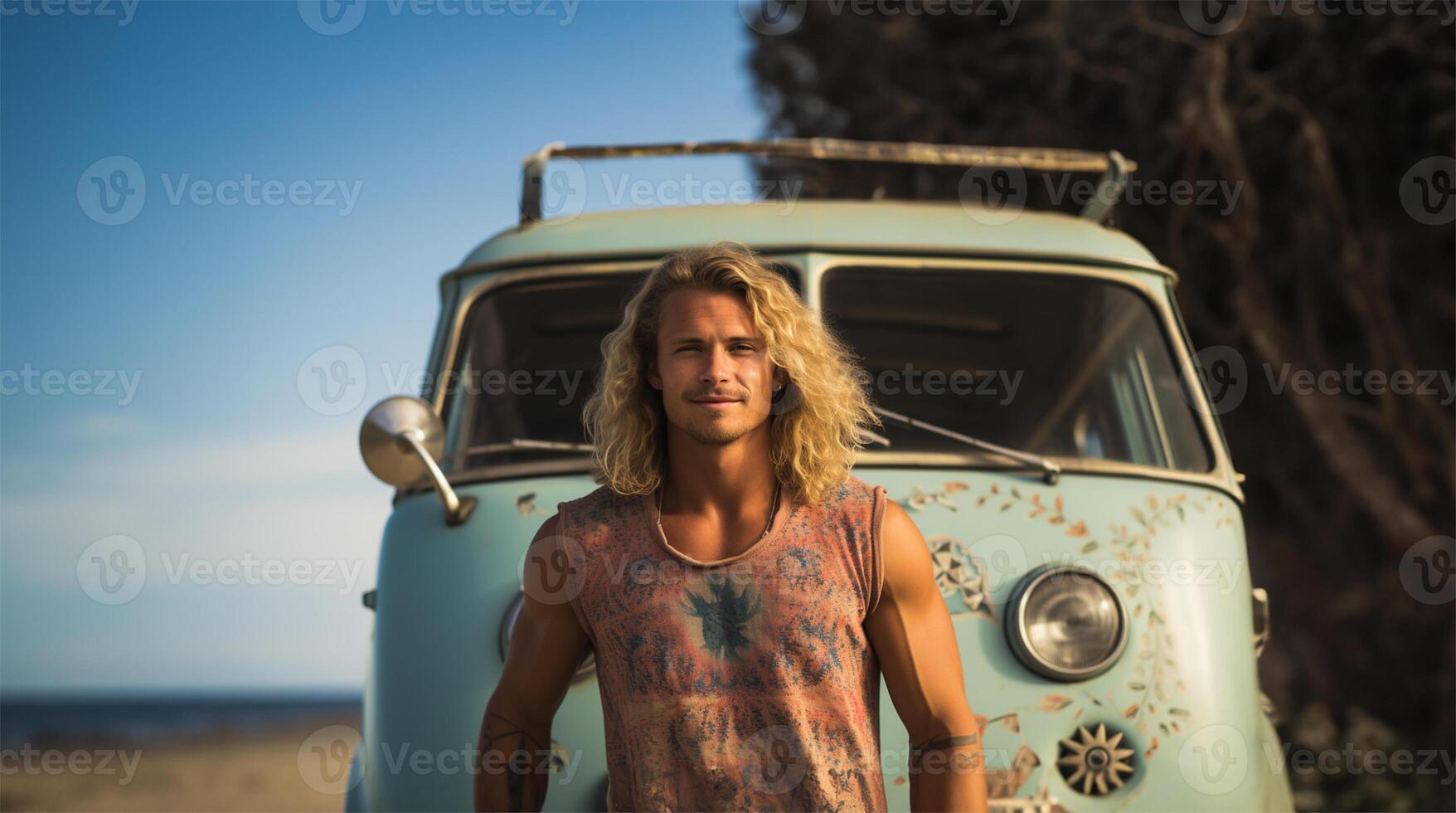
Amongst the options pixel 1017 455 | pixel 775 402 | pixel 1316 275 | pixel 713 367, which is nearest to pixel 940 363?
pixel 1017 455

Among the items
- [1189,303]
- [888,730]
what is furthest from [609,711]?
[1189,303]

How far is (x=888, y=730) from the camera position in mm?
2592

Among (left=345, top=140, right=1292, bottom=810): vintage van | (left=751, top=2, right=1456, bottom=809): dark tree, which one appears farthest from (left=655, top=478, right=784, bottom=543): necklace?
(left=751, top=2, right=1456, bottom=809): dark tree

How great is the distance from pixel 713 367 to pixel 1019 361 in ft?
7.60

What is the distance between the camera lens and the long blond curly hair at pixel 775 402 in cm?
185

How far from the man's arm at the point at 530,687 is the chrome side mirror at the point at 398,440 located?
817mm

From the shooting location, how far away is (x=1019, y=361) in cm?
392

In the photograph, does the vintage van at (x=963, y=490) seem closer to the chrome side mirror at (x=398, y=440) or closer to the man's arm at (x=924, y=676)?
the chrome side mirror at (x=398, y=440)

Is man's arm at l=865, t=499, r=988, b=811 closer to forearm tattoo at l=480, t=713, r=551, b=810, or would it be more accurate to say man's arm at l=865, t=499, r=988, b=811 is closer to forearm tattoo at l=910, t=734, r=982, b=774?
forearm tattoo at l=910, t=734, r=982, b=774

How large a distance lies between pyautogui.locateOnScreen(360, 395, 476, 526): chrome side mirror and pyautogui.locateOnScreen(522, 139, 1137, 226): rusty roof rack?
3.66 feet

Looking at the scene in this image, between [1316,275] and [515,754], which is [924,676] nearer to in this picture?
[515,754]

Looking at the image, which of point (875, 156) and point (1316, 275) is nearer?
point (875, 156)

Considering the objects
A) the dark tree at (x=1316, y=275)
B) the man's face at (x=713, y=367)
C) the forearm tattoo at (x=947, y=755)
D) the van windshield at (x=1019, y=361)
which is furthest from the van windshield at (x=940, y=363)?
the dark tree at (x=1316, y=275)

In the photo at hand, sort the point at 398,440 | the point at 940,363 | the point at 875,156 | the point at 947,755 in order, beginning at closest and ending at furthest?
the point at 947,755, the point at 398,440, the point at 875,156, the point at 940,363
